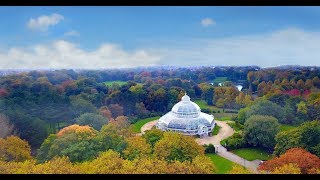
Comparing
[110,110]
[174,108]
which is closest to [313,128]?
[174,108]

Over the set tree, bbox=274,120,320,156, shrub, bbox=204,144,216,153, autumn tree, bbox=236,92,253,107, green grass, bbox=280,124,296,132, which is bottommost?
shrub, bbox=204,144,216,153

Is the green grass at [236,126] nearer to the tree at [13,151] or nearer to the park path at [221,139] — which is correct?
the park path at [221,139]

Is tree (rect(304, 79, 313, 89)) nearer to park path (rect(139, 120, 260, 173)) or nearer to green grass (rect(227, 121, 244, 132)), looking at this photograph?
green grass (rect(227, 121, 244, 132))

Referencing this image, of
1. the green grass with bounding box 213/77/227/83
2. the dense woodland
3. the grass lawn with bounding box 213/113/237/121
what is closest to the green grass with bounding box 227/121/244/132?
the dense woodland

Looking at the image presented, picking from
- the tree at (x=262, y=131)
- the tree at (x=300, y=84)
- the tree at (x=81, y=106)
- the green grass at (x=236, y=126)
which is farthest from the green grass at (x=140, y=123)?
the tree at (x=300, y=84)

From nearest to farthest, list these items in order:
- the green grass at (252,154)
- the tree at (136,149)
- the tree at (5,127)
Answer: the tree at (136,149) → the tree at (5,127) → the green grass at (252,154)
